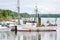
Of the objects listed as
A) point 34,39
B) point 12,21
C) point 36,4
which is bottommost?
point 34,39

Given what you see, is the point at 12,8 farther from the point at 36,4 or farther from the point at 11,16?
the point at 36,4

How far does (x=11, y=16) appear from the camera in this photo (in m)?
7.07

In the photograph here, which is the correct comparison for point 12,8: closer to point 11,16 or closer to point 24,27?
point 11,16

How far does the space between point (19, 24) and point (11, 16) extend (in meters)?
0.41

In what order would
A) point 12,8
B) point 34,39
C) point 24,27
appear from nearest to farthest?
1. point 34,39
2. point 12,8
3. point 24,27

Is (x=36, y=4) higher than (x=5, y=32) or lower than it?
higher

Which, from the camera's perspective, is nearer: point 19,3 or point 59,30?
point 19,3

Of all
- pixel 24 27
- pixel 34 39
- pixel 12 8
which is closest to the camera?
pixel 34 39

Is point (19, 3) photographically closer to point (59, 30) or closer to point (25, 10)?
point (25, 10)

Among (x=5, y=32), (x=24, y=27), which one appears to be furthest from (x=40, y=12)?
(x=5, y=32)

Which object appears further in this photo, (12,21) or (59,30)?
(59,30)

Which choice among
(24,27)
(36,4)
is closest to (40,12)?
(36,4)

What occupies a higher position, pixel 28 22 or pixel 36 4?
pixel 36 4

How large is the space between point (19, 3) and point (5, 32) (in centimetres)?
115
